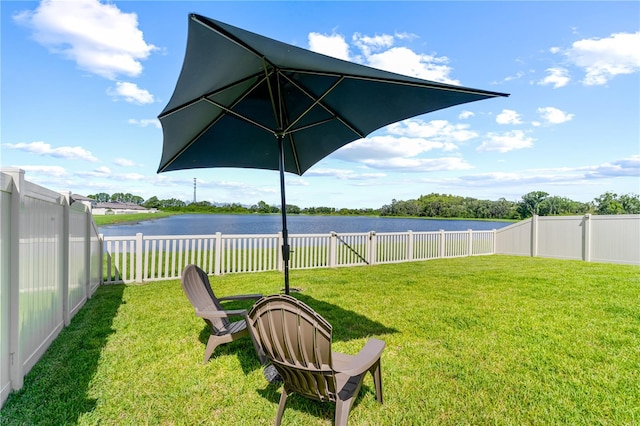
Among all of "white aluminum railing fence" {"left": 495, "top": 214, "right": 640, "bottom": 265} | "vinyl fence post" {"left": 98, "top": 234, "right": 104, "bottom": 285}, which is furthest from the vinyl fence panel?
"vinyl fence post" {"left": 98, "top": 234, "right": 104, "bottom": 285}

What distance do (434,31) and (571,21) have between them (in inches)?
111

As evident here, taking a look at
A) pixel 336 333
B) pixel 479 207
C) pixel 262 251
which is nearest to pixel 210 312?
pixel 336 333

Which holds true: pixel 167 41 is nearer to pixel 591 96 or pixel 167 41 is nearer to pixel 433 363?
pixel 433 363

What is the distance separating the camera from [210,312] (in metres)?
2.91

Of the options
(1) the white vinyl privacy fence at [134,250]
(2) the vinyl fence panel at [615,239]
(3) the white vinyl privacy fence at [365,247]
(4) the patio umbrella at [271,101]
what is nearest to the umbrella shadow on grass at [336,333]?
(4) the patio umbrella at [271,101]

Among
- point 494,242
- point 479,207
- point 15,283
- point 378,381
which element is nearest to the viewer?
point 15,283

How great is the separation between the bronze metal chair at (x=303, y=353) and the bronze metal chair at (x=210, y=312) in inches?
34.2

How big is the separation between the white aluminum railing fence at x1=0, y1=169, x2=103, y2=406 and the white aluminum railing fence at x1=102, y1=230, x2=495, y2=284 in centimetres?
233

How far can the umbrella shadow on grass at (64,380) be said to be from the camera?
204cm

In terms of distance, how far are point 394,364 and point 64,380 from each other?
284 centimetres

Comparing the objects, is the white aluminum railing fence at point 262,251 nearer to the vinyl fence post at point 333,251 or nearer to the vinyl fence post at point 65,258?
the vinyl fence post at point 333,251

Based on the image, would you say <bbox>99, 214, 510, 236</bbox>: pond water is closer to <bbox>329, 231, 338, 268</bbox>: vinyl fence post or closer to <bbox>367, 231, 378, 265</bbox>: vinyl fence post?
<bbox>329, 231, 338, 268</bbox>: vinyl fence post

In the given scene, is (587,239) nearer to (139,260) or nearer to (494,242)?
(494,242)

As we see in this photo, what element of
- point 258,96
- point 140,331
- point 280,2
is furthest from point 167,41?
point 140,331
